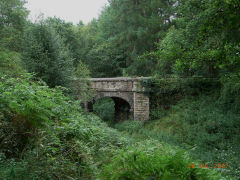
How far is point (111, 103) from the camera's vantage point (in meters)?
18.9

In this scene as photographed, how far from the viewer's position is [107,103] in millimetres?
18656

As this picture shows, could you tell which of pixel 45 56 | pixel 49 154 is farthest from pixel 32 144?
pixel 45 56

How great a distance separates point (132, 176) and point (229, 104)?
30.3 ft

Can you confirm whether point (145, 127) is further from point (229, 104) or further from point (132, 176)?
point (132, 176)

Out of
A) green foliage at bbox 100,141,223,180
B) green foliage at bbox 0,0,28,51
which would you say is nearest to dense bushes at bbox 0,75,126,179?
green foliage at bbox 100,141,223,180

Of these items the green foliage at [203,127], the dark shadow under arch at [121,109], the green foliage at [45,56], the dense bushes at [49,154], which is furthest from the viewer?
the dark shadow under arch at [121,109]

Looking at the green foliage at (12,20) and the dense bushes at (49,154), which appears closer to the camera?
the dense bushes at (49,154)

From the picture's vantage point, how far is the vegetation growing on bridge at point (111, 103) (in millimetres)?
2355

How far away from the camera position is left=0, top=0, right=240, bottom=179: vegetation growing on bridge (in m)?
2.36

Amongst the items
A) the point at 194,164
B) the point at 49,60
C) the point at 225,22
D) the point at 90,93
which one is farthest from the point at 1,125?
the point at 90,93

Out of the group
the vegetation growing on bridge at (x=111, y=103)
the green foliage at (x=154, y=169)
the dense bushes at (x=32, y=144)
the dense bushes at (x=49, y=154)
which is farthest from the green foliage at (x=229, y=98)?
the dense bushes at (x=32, y=144)

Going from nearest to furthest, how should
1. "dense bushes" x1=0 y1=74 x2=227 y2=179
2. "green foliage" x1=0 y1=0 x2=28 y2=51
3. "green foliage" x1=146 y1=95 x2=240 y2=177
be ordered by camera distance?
"dense bushes" x1=0 y1=74 x2=227 y2=179 < "green foliage" x1=146 y1=95 x2=240 y2=177 < "green foliage" x1=0 y1=0 x2=28 y2=51

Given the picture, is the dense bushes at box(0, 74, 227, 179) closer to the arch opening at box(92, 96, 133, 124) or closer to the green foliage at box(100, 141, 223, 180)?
the green foliage at box(100, 141, 223, 180)

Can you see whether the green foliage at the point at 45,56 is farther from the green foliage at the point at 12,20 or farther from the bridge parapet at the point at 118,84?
the green foliage at the point at 12,20
